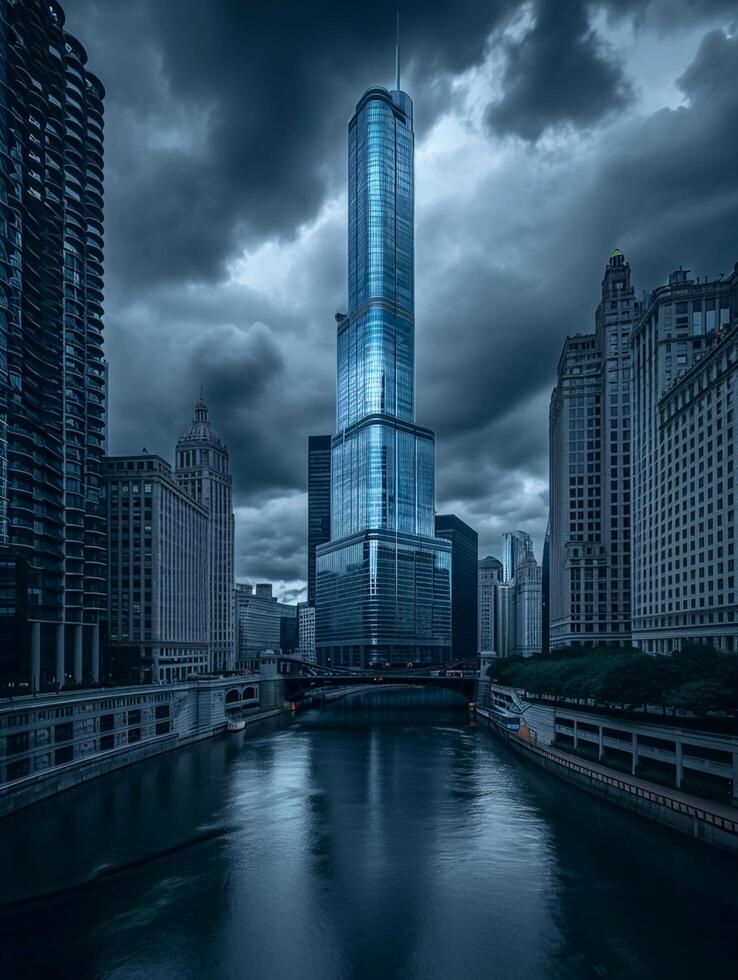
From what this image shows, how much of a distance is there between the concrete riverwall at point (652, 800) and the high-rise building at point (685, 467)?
33119 millimetres

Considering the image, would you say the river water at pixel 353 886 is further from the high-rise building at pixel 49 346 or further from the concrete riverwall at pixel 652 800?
the high-rise building at pixel 49 346

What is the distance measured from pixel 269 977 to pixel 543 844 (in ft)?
105

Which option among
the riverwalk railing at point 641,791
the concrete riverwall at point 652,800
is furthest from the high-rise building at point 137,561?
the concrete riverwall at point 652,800

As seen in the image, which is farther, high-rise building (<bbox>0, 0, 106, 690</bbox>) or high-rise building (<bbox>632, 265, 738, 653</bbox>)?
high-rise building (<bbox>0, 0, 106, 690</bbox>)

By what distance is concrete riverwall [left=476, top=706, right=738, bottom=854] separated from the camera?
183 ft

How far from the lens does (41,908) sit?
46000 millimetres

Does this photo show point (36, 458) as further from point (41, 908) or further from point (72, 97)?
point (41, 908)

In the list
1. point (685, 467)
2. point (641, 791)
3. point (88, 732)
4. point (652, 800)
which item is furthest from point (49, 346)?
point (652, 800)

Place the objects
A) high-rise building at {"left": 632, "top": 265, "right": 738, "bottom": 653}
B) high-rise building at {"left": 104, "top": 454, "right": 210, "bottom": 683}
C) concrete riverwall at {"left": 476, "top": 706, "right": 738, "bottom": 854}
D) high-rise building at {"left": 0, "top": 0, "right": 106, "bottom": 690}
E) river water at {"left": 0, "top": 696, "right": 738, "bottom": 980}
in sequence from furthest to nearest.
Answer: high-rise building at {"left": 104, "top": 454, "right": 210, "bottom": 683}
high-rise building at {"left": 0, "top": 0, "right": 106, "bottom": 690}
high-rise building at {"left": 632, "top": 265, "right": 738, "bottom": 653}
concrete riverwall at {"left": 476, "top": 706, "right": 738, "bottom": 854}
river water at {"left": 0, "top": 696, "right": 738, "bottom": 980}

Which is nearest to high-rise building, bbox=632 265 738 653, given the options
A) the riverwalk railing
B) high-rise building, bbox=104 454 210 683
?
the riverwalk railing

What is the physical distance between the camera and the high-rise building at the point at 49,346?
110562 millimetres

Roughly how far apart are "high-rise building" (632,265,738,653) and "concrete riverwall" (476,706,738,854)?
33.1 meters

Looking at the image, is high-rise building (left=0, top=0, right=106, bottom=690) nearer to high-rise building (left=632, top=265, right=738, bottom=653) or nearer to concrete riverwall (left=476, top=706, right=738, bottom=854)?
concrete riverwall (left=476, top=706, right=738, bottom=854)

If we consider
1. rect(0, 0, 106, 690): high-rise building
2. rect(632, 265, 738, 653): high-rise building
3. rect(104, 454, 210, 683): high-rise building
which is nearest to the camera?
rect(632, 265, 738, 653): high-rise building
